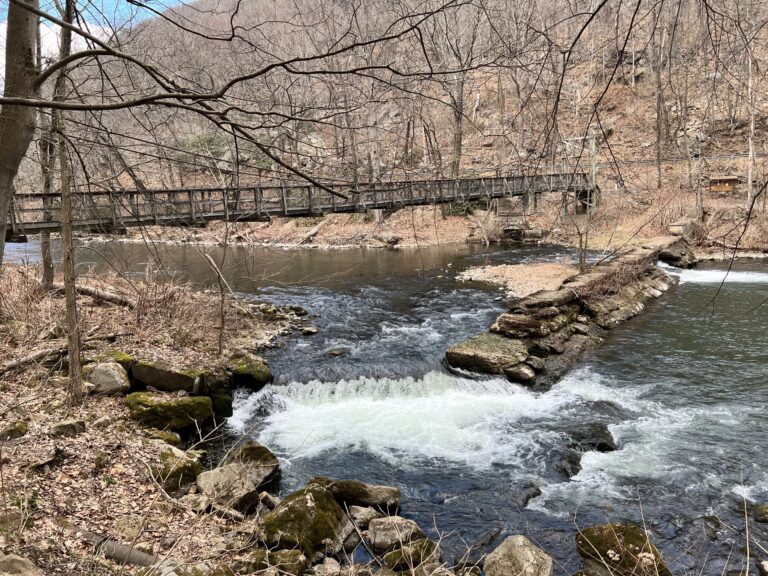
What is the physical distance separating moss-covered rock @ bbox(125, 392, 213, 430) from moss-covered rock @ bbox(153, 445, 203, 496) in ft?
2.57

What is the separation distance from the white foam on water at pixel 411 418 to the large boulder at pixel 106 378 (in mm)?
1794

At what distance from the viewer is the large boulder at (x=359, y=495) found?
5.99m

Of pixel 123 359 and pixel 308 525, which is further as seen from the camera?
pixel 123 359

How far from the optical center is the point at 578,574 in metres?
4.86

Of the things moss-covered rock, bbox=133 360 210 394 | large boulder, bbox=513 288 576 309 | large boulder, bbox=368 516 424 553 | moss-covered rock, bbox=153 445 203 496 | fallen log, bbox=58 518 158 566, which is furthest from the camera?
large boulder, bbox=513 288 576 309

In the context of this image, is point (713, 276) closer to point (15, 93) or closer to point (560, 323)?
point (560, 323)

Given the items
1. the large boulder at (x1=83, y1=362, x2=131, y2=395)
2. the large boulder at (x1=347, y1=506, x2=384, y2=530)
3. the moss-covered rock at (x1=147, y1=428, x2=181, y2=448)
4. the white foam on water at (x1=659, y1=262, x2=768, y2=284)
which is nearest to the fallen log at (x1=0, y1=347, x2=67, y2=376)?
the large boulder at (x1=83, y1=362, x2=131, y2=395)

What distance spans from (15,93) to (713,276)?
20010mm

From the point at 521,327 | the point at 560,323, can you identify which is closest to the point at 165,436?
the point at 521,327

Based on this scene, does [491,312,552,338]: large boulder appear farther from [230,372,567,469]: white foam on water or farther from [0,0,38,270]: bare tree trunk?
[0,0,38,270]: bare tree trunk

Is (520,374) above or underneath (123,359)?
underneath

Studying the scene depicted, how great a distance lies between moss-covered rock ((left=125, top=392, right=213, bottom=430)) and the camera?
727 centimetres

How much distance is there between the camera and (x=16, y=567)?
9.97 ft

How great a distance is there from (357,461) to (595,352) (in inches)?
259
